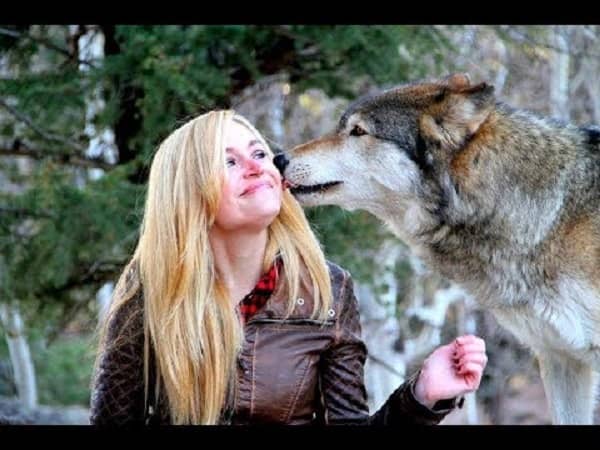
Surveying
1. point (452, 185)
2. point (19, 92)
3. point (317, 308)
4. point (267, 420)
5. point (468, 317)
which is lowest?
point (468, 317)

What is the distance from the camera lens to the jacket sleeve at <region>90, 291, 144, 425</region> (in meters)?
3.22

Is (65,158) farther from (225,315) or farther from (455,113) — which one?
(225,315)

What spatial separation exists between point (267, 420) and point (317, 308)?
359 mm

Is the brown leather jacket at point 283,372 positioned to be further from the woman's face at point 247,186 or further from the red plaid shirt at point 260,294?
the woman's face at point 247,186

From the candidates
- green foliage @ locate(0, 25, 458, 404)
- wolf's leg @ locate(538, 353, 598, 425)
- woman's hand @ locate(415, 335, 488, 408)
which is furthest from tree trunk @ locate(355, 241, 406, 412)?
woman's hand @ locate(415, 335, 488, 408)

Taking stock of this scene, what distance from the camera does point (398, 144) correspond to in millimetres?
4090

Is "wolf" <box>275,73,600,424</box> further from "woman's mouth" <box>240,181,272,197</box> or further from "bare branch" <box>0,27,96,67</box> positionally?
"bare branch" <box>0,27,96,67</box>

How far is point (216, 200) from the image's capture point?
3188 millimetres

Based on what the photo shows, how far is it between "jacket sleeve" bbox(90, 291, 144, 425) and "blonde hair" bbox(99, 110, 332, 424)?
38mm

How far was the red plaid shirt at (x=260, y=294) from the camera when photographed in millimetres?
3230

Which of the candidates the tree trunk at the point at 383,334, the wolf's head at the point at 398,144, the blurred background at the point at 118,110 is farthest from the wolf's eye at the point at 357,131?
the tree trunk at the point at 383,334

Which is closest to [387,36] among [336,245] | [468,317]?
[336,245]

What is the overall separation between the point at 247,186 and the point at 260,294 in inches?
13.1

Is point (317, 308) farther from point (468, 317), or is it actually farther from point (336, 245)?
point (468, 317)
